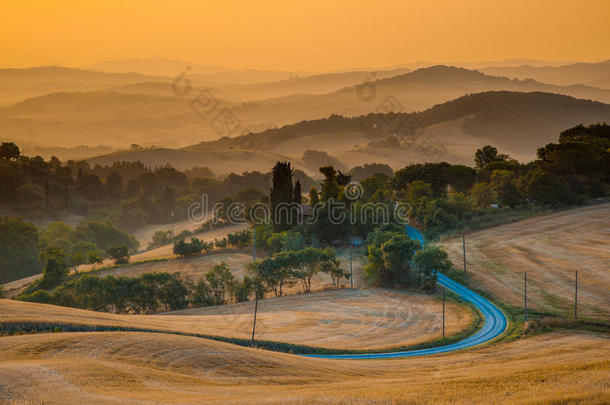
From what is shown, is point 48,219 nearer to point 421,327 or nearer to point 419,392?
point 421,327

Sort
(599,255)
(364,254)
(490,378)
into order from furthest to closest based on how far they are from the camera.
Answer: (364,254) < (599,255) < (490,378)

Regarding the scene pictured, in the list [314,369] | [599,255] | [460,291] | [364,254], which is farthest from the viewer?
[364,254]

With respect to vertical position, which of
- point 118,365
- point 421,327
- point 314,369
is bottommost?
point 421,327

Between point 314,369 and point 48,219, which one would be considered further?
point 48,219

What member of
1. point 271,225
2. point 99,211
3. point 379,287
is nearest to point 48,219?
point 99,211

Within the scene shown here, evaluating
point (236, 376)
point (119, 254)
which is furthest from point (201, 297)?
point (236, 376)

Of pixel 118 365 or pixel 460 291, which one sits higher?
pixel 118 365

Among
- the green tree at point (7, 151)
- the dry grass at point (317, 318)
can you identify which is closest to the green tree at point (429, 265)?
the dry grass at point (317, 318)
